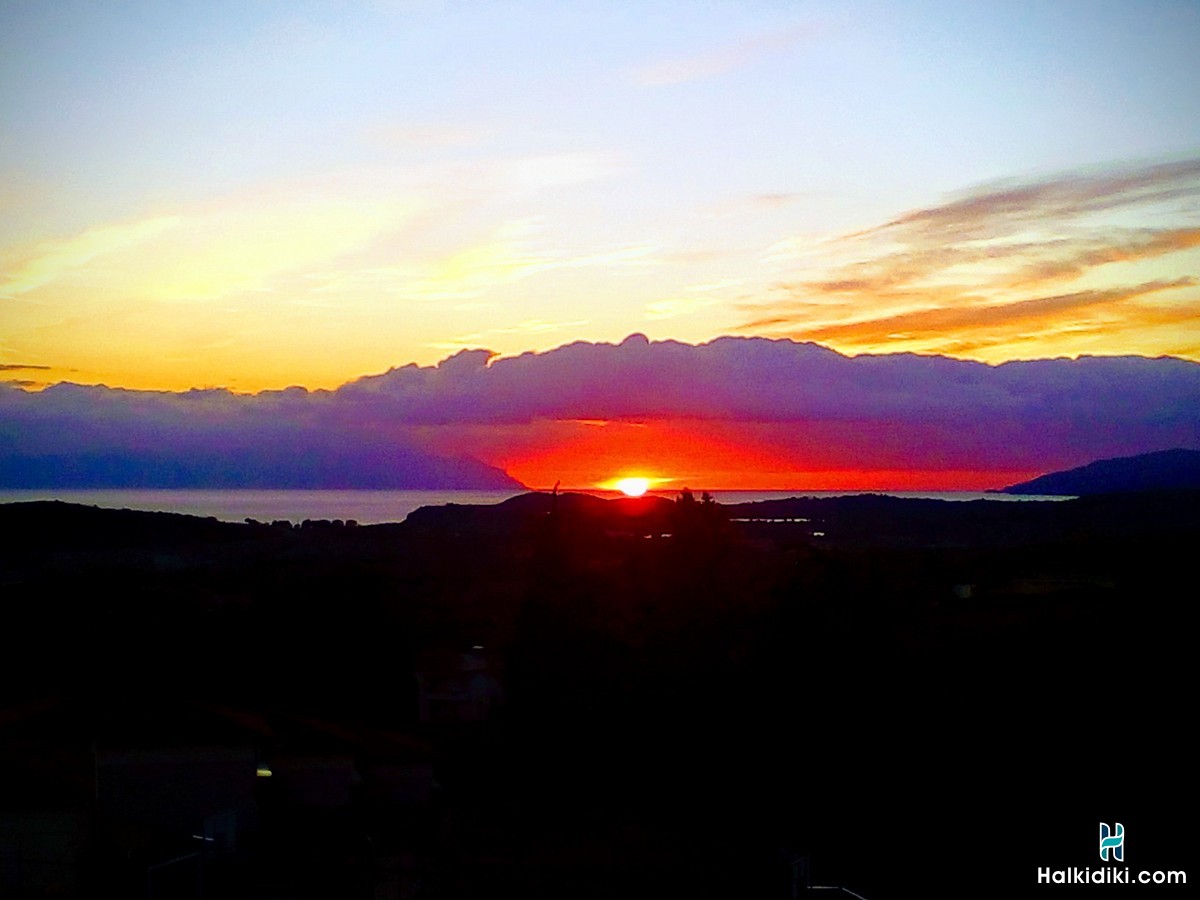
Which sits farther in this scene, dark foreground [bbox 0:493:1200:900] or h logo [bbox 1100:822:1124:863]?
h logo [bbox 1100:822:1124:863]

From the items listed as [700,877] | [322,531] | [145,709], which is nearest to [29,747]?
[145,709]

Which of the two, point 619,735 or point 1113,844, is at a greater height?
point 1113,844

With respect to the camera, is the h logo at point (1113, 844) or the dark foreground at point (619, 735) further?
the h logo at point (1113, 844)

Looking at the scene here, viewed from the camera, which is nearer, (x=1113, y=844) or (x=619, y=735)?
(x=1113, y=844)
